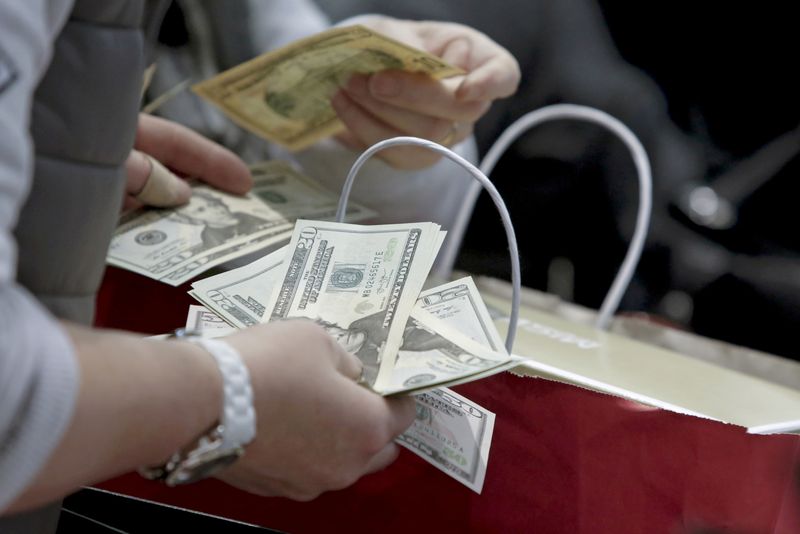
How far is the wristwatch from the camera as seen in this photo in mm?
382

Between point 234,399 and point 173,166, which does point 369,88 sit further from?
point 234,399

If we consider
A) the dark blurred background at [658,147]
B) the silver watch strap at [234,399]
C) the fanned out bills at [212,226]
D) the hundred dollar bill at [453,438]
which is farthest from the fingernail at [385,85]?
the dark blurred background at [658,147]

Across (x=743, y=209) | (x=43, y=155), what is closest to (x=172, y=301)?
(x=43, y=155)

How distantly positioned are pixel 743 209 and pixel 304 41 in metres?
0.93

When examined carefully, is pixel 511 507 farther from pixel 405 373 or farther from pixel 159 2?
pixel 159 2

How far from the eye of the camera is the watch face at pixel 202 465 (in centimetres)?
39

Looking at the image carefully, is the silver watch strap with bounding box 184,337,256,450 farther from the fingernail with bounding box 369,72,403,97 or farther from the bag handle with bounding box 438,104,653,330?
the bag handle with bounding box 438,104,653,330

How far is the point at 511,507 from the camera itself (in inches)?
21.9

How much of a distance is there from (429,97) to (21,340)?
555 mm

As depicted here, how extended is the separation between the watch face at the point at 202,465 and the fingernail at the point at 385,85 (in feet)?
1.58

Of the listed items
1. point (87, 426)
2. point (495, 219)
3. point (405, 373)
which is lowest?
point (495, 219)

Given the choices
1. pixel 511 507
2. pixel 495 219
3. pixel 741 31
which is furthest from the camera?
pixel 495 219

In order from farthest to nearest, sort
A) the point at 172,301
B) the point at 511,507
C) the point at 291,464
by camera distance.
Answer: the point at 172,301 < the point at 511,507 < the point at 291,464

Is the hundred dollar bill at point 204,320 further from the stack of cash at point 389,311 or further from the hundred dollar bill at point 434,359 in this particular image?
the hundred dollar bill at point 434,359
